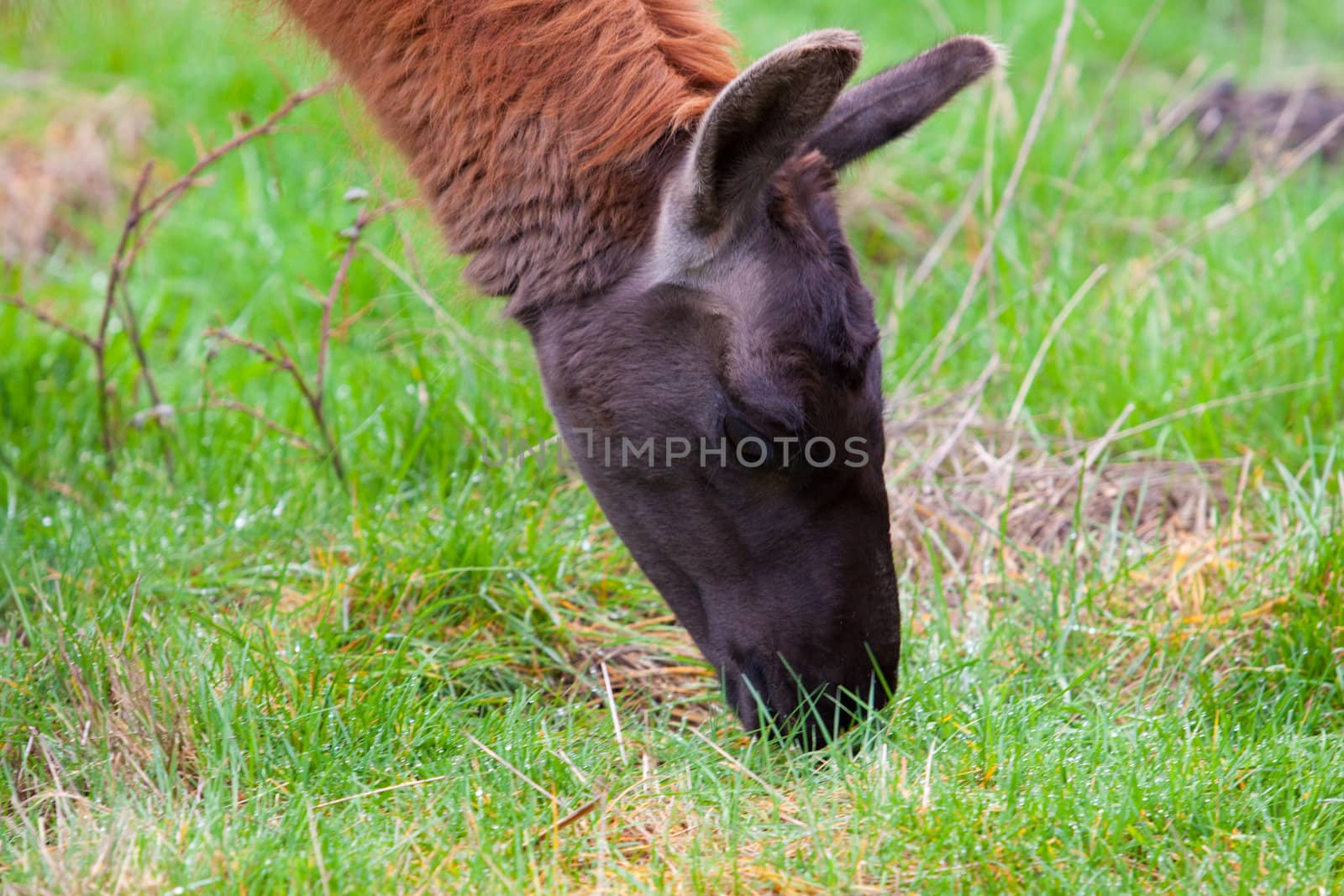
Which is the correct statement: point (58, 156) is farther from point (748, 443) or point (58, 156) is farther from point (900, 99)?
point (748, 443)

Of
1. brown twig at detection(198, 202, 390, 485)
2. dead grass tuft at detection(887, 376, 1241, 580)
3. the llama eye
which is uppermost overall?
brown twig at detection(198, 202, 390, 485)

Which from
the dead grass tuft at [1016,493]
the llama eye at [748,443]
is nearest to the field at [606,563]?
the dead grass tuft at [1016,493]

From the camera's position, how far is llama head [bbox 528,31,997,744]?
2764mm

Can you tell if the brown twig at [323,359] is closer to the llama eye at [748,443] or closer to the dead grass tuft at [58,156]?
the llama eye at [748,443]

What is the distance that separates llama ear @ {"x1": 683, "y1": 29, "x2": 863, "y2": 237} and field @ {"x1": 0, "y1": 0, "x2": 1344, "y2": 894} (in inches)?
33.8

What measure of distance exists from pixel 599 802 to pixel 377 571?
3.75 feet

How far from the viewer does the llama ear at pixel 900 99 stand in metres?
3.15

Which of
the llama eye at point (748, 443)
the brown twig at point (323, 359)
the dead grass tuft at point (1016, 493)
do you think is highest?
the brown twig at point (323, 359)

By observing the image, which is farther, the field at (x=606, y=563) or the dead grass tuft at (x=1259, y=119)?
the dead grass tuft at (x=1259, y=119)

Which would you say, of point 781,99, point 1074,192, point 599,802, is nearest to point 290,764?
point 599,802

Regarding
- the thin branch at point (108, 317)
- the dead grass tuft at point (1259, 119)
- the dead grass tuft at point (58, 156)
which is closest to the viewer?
the thin branch at point (108, 317)

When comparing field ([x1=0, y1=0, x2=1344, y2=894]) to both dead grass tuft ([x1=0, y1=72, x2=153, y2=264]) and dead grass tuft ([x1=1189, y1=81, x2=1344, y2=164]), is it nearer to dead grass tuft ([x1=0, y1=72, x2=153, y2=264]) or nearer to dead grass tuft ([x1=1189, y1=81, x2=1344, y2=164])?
dead grass tuft ([x1=0, y1=72, x2=153, y2=264])

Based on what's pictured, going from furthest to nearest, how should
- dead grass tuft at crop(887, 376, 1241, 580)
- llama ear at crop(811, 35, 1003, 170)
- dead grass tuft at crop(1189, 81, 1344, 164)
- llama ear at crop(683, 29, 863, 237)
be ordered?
dead grass tuft at crop(1189, 81, 1344, 164) < dead grass tuft at crop(887, 376, 1241, 580) < llama ear at crop(811, 35, 1003, 170) < llama ear at crop(683, 29, 863, 237)

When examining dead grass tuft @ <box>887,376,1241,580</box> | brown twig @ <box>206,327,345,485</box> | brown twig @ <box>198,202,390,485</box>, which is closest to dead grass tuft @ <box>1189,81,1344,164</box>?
dead grass tuft @ <box>887,376,1241,580</box>
